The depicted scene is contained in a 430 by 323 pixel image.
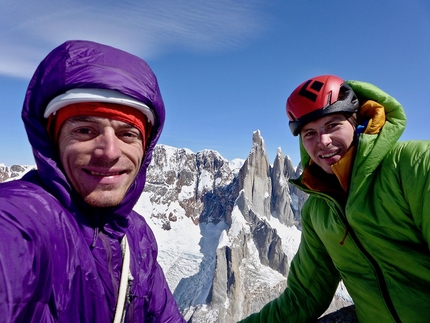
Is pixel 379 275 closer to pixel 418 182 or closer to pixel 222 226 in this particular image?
pixel 418 182

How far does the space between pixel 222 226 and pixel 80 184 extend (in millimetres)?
99300

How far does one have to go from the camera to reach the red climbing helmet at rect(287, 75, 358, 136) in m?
3.05

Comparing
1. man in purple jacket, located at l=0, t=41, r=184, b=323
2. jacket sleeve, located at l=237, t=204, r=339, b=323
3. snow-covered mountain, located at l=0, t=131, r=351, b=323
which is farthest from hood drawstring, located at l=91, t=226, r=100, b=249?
snow-covered mountain, located at l=0, t=131, r=351, b=323

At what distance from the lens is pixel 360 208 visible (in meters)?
2.64

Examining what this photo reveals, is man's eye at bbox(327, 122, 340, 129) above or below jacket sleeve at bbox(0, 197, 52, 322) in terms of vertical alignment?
above

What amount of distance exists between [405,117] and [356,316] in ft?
7.61

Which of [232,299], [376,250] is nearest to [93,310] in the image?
[376,250]

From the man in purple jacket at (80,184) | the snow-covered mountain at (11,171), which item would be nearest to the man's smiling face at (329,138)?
the man in purple jacket at (80,184)

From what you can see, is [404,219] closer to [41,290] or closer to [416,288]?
[416,288]

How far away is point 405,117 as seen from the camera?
9.21ft

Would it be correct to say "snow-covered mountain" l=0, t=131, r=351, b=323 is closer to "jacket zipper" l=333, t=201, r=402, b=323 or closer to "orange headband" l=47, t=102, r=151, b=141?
"jacket zipper" l=333, t=201, r=402, b=323

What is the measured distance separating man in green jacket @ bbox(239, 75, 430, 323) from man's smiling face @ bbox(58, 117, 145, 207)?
207 cm

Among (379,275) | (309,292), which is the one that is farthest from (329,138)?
(309,292)

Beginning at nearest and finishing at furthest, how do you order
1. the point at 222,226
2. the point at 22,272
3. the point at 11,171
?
the point at 22,272, the point at 11,171, the point at 222,226
